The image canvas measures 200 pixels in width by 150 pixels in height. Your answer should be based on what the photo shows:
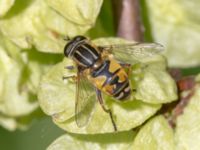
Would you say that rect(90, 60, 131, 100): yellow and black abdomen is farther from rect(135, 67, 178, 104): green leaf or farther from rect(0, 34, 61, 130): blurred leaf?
rect(0, 34, 61, 130): blurred leaf

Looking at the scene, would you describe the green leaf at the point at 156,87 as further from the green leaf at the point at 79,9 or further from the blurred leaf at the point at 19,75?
the blurred leaf at the point at 19,75

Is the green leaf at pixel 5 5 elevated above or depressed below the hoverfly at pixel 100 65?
above

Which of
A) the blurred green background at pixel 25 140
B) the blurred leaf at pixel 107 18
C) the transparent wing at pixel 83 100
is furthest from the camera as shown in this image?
the blurred green background at pixel 25 140

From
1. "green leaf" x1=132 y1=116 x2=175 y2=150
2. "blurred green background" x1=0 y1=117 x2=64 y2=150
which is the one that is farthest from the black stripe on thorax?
"blurred green background" x1=0 y1=117 x2=64 y2=150

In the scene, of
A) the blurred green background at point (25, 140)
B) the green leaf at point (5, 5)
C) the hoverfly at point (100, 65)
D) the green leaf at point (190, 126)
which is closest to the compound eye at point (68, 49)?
the hoverfly at point (100, 65)

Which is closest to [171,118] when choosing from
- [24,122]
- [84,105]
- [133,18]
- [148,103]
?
[148,103]

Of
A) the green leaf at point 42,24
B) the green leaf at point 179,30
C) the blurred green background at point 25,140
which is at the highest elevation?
the green leaf at point 42,24

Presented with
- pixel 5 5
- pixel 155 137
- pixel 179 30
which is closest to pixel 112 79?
pixel 155 137

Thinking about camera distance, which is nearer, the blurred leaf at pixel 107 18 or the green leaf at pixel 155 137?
the green leaf at pixel 155 137
